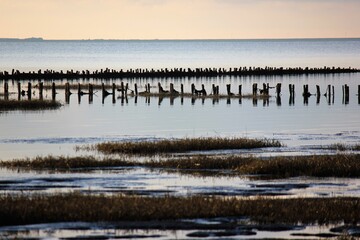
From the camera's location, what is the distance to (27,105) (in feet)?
242

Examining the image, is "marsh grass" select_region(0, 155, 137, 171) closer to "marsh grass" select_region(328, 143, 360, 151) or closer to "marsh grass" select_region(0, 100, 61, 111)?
"marsh grass" select_region(328, 143, 360, 151)

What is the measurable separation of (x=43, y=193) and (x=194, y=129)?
30.0 meters

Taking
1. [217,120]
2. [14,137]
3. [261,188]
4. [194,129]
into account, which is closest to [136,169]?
[261,188]

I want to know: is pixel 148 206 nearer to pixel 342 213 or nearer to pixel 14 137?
pixel 342 213

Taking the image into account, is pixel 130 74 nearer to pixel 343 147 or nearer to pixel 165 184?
pixel 343 147

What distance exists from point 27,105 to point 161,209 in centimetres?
4914

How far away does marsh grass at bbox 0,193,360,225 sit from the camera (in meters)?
25.3

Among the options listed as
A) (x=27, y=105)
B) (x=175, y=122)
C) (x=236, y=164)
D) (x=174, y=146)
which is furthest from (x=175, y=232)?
(x=27, y=105)

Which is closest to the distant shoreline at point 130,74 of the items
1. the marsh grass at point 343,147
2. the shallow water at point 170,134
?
the shallow water at point 170,134

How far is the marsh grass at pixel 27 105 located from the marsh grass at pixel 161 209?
45999 millimetres

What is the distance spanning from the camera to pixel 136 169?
120 feet

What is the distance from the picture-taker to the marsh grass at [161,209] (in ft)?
83.1

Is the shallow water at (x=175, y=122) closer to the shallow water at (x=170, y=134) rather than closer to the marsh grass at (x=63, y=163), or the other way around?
the shallow water at (x=170, y=134)

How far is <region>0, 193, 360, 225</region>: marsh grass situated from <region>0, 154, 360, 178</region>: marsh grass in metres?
6.73
